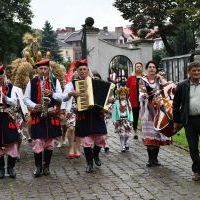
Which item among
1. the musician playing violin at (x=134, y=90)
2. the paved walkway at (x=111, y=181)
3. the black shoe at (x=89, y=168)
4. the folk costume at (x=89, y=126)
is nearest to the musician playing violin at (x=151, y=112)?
the paved walkway at (x=111, y=181)

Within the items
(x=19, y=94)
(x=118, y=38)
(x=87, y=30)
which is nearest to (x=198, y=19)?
(x=87, y=30)

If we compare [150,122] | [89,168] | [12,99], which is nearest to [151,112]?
[150,122]

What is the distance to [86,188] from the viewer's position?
8023 mm

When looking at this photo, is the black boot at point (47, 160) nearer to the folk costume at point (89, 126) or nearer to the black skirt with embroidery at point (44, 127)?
the black skirt with embroidery at point (44, 127)

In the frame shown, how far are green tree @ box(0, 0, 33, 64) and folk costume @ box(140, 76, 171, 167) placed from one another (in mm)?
38135

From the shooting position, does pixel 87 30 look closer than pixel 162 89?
No

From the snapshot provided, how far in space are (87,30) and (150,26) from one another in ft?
94.9

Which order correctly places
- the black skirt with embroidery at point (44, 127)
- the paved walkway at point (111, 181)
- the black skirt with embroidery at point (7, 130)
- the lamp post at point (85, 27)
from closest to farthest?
1. the paved walkway at point (111, 181)
2. the black skirt with embroidery at point (7, 130)
3. the black skirt with embroidery at point (44, 127)
4. the lamp post at point (85, 27)

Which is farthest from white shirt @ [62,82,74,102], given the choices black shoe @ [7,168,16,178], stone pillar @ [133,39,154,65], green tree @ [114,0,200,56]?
green tree @ [114,0,200,56]

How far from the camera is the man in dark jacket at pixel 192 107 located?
8.28 m

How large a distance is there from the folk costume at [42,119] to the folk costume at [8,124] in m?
0.27

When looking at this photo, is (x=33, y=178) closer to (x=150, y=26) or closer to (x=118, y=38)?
(x=150, y=26)

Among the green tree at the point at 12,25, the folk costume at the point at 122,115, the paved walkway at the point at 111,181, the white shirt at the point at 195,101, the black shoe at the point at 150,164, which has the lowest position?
the paved walkway at the point at 111,181

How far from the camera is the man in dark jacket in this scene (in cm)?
828
